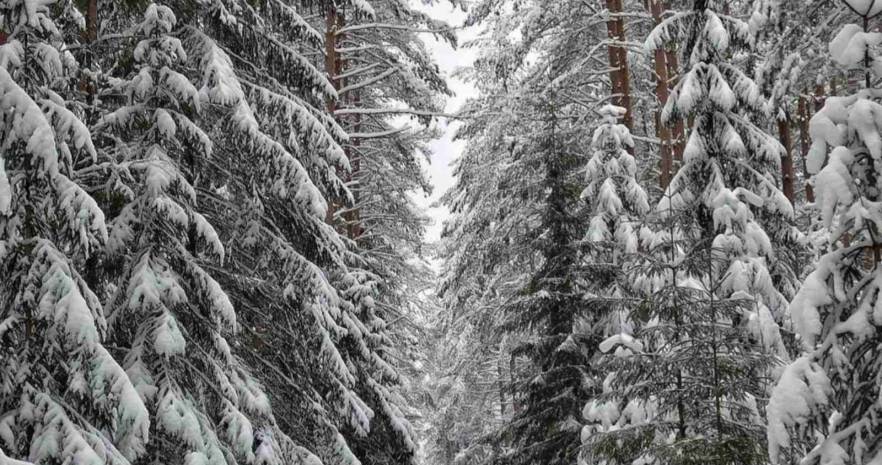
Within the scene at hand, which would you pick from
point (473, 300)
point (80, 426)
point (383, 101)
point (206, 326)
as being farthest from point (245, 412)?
point (383, 101)

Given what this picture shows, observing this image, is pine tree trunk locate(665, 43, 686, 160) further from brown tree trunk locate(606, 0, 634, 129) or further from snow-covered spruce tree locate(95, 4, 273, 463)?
snow-covered spruce tree locate(95, 4, 273, 463)

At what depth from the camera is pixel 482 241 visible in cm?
1470

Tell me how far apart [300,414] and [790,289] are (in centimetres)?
534

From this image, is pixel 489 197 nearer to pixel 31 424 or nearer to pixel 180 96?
pixel 180 96

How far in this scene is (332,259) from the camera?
8.11 meters

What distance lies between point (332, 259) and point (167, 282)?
261 centimetres

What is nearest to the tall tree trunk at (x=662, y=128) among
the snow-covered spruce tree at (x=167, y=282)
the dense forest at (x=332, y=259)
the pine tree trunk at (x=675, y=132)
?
the dense forest at (x=332, y=259)

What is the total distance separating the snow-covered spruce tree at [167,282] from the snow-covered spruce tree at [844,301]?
4.17 m

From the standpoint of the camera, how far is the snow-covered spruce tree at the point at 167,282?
5.56m

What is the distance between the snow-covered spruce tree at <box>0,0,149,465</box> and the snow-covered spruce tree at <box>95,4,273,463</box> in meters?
0.57

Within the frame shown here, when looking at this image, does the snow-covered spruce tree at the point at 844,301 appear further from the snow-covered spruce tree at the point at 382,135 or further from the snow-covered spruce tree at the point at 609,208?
the snow-covered spruce tree at the point at 382,135

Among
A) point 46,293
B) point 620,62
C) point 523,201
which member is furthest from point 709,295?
point 620,62

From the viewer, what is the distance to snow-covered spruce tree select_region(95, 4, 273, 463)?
5.56 meters

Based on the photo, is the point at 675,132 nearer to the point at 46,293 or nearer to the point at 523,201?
the point at 523,201
